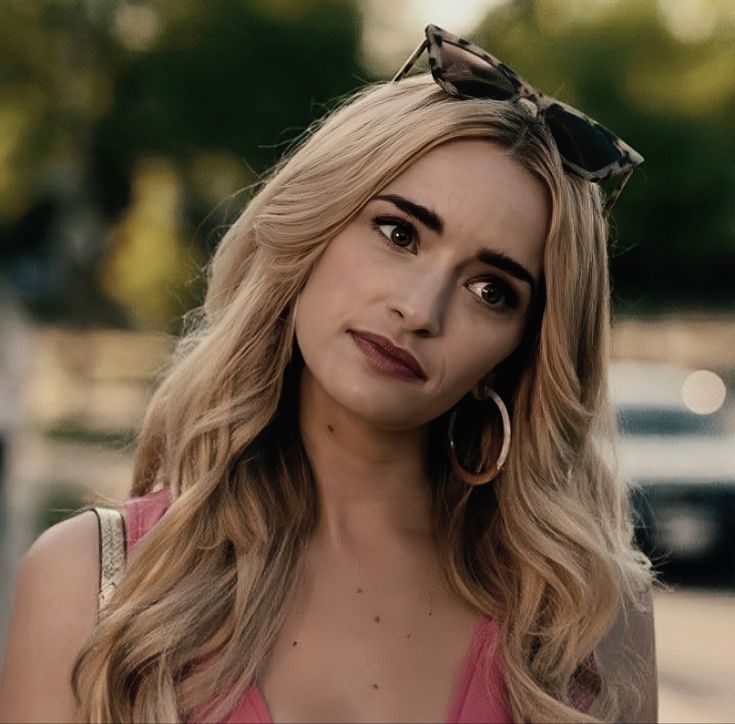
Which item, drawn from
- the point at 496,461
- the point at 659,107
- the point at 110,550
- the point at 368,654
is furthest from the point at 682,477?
the point at 659,107

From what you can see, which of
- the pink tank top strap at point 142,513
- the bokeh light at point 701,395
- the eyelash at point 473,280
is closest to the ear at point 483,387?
the eyelash at point 473,280

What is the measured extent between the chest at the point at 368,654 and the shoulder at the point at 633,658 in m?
0.28

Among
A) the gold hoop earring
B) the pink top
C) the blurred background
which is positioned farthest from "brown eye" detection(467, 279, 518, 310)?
the blurred background

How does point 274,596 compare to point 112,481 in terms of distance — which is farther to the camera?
point 112,481

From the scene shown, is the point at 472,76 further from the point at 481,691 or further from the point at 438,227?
the point at 481,691

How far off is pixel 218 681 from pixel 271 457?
55 cm

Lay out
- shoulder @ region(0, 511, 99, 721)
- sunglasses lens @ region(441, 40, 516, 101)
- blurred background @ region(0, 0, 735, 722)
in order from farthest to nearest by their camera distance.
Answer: blurred background @ region(0, 0, 735, 722)
sunglasses lens @ region(441, 40, 516, 101)
shoulder @ region(0, 511, 99, 721)

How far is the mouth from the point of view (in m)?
2.91

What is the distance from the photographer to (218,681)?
2.75 metres

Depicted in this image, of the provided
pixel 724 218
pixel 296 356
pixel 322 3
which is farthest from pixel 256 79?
pixel 296 356

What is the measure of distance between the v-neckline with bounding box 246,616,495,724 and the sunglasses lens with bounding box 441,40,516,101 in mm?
988

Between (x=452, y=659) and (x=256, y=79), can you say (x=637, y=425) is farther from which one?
(x=256, y=79)

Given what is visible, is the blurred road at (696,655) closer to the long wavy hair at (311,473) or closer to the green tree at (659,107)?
the long wavy hair at (311,473)

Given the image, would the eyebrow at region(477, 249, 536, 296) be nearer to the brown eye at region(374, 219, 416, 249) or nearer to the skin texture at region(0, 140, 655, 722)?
the skin texture at region(0, 140, 655, 722)
